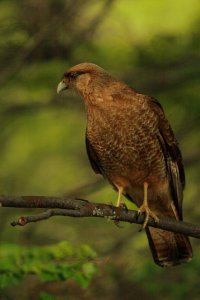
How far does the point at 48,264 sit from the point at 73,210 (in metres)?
2.06

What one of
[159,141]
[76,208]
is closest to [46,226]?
[159,141]

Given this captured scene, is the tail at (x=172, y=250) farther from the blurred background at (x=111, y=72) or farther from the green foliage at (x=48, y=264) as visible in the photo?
the blurred background at (x=111, y=72)

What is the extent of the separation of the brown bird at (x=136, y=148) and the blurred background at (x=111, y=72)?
891 mm

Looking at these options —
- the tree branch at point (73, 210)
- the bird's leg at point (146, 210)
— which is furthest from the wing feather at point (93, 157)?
the tree branch at point (73, 210)

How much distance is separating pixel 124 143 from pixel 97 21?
3.05 metres

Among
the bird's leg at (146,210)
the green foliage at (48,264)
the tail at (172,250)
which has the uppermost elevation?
the bird's leg at (146,210)

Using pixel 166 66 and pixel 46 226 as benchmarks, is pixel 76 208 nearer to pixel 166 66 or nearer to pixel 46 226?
pixel 166 66

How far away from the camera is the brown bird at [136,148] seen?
6.83 m

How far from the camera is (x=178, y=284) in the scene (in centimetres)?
848

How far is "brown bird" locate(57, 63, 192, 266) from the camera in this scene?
6.83 metres

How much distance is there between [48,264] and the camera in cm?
688

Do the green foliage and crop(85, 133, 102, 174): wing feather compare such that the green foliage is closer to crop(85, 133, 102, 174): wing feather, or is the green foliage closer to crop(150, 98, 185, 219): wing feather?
crop(85, 133, 102, 174): wing feather

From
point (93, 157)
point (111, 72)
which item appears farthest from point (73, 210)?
point (111, 72)

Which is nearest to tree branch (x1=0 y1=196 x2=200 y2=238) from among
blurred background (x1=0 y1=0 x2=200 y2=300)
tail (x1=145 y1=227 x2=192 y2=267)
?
tail (x1=145 y1=227 x2=192 y2=267)
